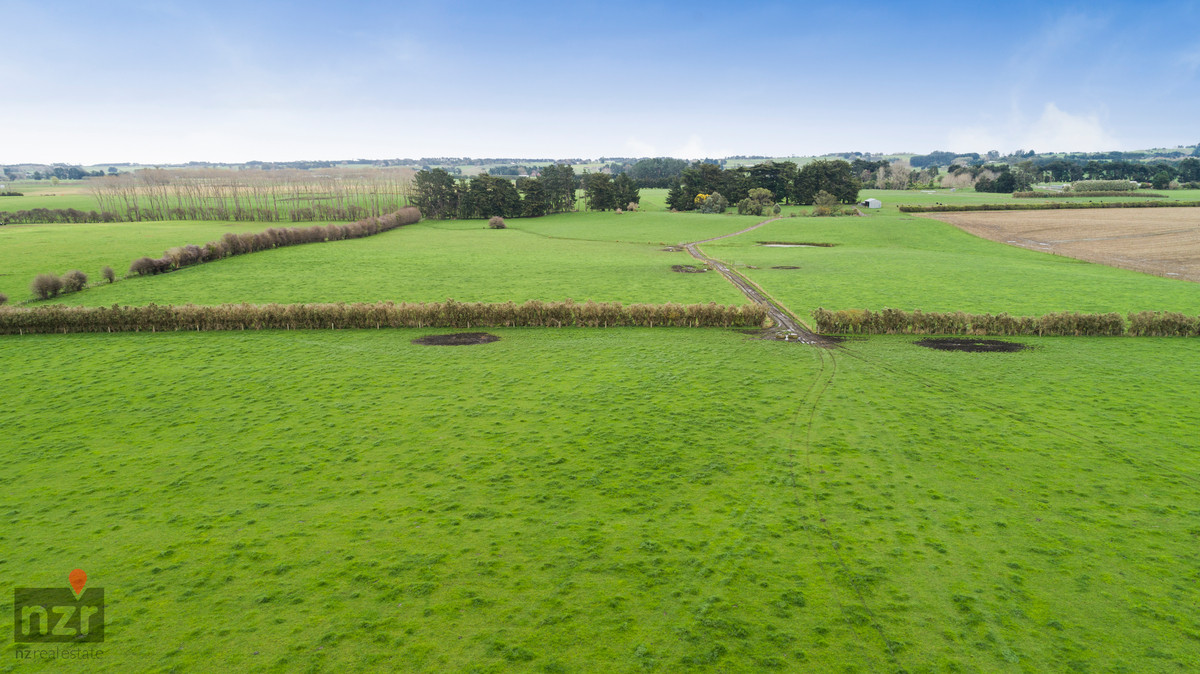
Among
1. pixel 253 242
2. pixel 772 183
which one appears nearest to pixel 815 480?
pixel 253 242

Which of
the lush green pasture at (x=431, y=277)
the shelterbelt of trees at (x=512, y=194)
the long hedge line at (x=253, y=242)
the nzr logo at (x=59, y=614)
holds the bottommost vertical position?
the nzr logo at (x=59, y=614)

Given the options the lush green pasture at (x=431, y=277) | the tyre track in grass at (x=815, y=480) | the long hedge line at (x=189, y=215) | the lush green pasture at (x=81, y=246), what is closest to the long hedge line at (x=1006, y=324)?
the tyre track in grass at (x=815, y=480)

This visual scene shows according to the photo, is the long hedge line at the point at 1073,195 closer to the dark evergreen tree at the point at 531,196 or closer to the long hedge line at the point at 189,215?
the dark evergreen tree at the point at 531,196

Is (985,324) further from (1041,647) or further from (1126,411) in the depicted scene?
(1041,647)

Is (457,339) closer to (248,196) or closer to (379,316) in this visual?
(379,316)

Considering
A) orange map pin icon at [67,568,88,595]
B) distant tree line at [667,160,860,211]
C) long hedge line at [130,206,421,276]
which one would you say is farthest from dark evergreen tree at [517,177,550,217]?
orange map pin icon at [67,568,88,595]

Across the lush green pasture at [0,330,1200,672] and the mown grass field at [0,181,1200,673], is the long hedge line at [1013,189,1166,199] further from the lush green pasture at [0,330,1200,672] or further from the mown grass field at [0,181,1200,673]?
the lush green pasture at [0,330,1200,672]

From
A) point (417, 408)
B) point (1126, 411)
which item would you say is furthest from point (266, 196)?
point (1126, 411)
